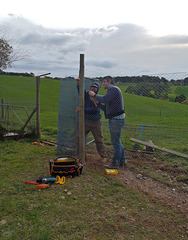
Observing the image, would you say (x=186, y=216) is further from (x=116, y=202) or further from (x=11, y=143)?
(x=11, y=143)

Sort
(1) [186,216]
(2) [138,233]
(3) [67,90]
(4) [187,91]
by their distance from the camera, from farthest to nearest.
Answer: (3) [67,90], (4) [187,91], (1) [186,216], (2) [138,233]

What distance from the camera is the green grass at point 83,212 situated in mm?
2809

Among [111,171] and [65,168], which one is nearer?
[65,168]

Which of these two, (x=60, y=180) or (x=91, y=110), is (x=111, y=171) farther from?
(x=91, y=110)

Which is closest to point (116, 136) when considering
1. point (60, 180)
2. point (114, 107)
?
point (114, 107)

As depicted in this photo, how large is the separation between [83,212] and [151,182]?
1939mm

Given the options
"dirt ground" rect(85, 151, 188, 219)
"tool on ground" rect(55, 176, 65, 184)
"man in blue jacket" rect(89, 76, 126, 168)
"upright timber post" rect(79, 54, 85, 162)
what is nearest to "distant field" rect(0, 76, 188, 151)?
"man in blue jacket" rect(89, 76, 126, 168)

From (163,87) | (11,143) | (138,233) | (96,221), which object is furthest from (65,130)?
(138,233)

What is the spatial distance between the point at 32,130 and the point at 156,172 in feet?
16.5

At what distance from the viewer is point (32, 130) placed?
8.09 metres

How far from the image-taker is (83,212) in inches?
129

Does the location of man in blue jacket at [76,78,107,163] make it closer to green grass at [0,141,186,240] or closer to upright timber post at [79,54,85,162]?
upright timber post at [79,54,85,162]

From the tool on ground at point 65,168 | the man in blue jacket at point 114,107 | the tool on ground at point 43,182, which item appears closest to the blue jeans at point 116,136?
the man in blue jacket at point 114,107

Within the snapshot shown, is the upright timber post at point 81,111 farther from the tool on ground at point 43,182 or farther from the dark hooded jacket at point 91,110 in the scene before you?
the tool on ground at point 43,182
